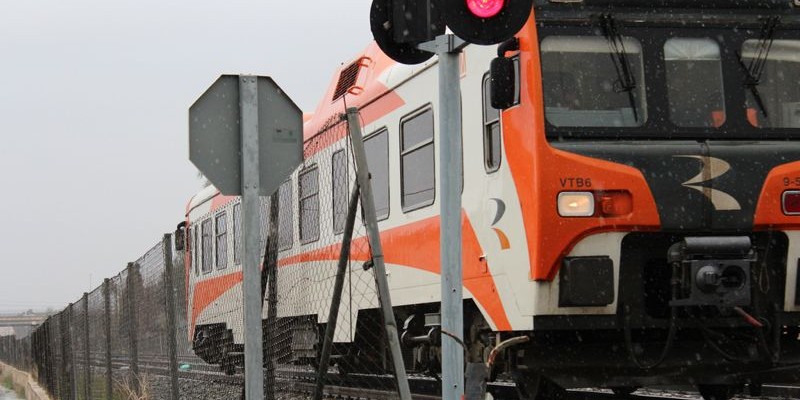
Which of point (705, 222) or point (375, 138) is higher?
point (375, 138)

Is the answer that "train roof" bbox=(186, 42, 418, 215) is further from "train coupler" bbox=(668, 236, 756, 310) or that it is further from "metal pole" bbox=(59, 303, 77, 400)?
"metal pole" bbox=(59, 303, 77, 400)

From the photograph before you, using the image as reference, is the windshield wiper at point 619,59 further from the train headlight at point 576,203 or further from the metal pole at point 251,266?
the metal pole at point 251,266

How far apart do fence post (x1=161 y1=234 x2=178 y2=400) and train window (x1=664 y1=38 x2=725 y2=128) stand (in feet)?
13.0

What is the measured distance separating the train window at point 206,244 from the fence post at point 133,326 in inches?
245

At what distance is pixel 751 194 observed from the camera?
7758 mm

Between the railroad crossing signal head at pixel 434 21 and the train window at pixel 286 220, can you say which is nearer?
the railroad crossing signal head at pixel 434 21

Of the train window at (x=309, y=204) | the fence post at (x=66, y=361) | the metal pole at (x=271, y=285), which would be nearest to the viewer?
the metal pole at (x=271, y=285)

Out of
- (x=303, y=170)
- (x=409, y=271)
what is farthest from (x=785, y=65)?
(x=303, y=170)

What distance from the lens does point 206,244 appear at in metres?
17.8

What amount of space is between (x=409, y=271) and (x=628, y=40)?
3.01 metres

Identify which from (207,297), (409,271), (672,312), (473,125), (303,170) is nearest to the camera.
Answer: (672,312)

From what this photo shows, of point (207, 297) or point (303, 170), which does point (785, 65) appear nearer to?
point (303, 170)

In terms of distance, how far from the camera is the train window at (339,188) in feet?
36.3

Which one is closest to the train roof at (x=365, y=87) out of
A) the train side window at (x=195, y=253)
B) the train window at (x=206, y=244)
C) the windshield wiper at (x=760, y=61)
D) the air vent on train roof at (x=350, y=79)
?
the air vent on train roof at (x=350, y=79)
